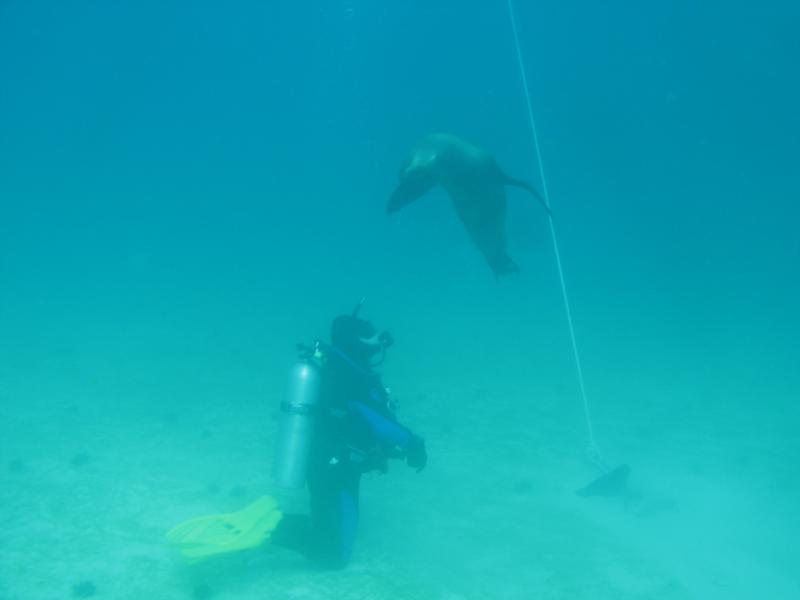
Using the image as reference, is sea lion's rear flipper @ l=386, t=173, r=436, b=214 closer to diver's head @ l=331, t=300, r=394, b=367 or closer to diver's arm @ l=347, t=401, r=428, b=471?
diver's head @ l=331, t=300, r=394, b=367

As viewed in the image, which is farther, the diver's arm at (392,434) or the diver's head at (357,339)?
the diver's head at (357,339)

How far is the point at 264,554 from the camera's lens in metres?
6.83

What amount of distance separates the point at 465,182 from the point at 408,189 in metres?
0.95

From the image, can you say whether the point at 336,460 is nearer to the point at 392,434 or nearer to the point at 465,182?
the point at 392,434

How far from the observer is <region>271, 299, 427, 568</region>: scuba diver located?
618 cm

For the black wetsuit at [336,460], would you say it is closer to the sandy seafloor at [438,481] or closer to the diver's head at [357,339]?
the diver's head at [357,339]

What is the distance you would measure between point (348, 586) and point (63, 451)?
630 cm

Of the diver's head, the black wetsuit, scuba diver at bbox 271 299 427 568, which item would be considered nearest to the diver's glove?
scuba diver at bbox 271 299 427 568

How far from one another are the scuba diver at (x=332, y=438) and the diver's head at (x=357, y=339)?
0.04 ft

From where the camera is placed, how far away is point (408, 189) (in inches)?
259

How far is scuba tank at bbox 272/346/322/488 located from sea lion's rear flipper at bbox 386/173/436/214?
187 cm

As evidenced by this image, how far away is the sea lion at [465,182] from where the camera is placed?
655cm

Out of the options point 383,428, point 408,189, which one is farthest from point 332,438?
point 408,189

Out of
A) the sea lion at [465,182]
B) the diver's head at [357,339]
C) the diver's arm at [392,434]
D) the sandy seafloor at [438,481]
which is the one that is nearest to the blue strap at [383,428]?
the diver's arm at [392,434]
